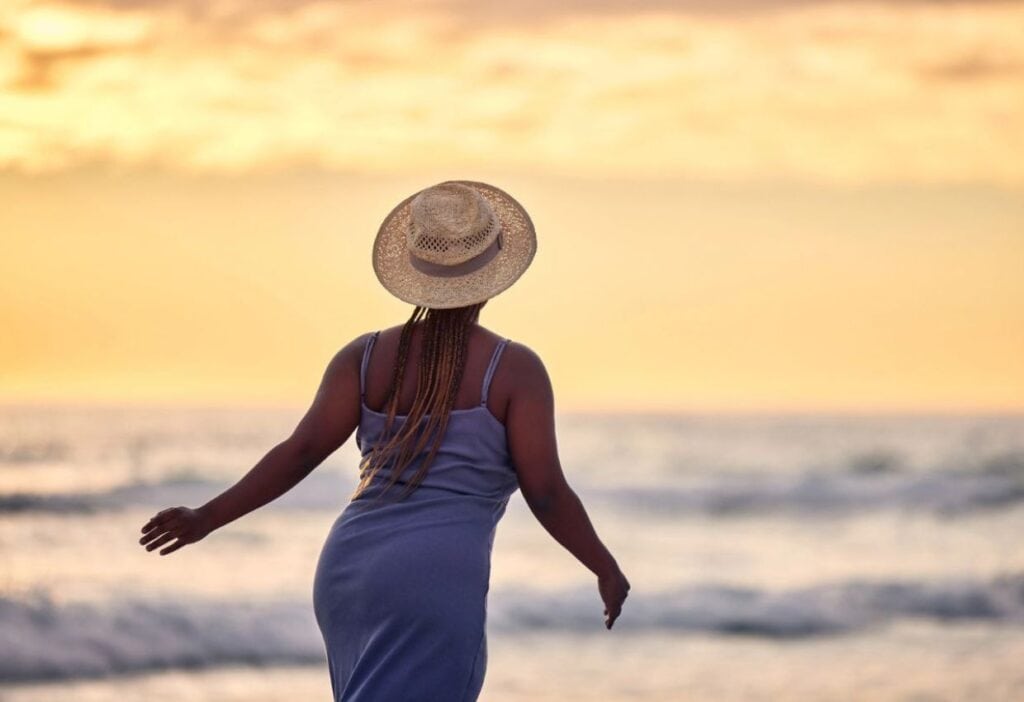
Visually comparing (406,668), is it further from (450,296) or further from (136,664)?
(136,664)

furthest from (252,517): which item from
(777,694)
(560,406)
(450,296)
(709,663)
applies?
→ (560,406)

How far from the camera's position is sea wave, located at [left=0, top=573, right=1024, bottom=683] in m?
10.5

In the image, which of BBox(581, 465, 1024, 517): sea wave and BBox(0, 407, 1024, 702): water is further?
BBox(581, 465, 1024, 517): sea wave

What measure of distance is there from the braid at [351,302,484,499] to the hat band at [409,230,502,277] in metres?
0.08

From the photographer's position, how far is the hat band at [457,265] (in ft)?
11.2

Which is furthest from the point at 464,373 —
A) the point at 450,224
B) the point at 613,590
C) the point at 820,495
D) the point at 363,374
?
the point at 820,495

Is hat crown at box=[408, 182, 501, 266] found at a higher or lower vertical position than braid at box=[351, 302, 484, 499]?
higher

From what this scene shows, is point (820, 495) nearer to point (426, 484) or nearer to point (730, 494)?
point (730, 494)

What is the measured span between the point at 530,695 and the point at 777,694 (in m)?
1.36

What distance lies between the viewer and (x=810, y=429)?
33.7 m

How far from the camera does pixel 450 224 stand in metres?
3.45

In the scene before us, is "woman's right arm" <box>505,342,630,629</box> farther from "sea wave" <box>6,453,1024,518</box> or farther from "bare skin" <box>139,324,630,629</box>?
"sea wave" <box>6,453,1024,518</box>

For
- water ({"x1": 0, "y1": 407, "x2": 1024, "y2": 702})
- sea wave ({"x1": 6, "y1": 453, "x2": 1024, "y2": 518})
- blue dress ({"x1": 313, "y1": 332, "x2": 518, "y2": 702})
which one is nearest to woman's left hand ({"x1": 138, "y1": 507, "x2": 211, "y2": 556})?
blue dress ({"x1": 313, "y1": 332, "x2": 518, "y2": 702})

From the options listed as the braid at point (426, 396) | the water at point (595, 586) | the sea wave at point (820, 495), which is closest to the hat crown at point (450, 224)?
the braid at point (426, 396)
